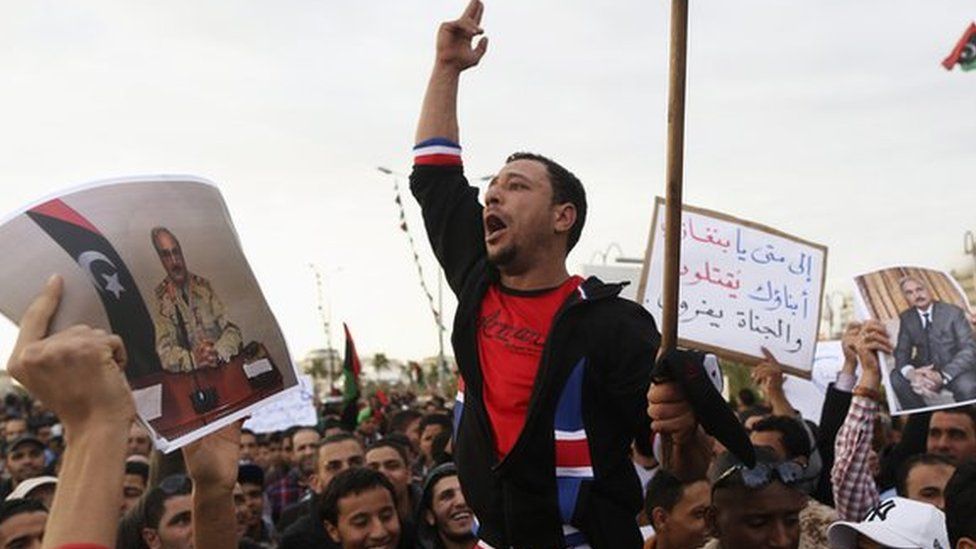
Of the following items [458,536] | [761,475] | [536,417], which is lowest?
[458,536]

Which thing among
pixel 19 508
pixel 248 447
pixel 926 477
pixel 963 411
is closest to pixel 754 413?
pixel 963 411

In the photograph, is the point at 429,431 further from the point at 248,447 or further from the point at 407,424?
the point at 248,447

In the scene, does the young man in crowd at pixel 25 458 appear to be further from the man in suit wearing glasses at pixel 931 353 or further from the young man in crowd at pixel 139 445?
the man in suit wearing glasses at pixel 931 353

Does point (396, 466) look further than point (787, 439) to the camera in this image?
Yes

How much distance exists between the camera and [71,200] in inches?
84.3

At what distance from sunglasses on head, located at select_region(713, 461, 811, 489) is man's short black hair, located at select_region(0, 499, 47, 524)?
9.47ft

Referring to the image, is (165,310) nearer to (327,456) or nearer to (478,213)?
(478,213)

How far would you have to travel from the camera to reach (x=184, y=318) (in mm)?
2342

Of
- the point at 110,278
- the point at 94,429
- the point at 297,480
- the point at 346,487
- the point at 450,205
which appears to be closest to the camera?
the point at 94,429

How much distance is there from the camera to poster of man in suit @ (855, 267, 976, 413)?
5027 millimetres

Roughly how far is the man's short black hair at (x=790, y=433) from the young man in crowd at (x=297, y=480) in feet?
Result: 13.7

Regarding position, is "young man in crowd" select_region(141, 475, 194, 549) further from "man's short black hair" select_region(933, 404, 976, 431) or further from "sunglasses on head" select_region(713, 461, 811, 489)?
"man's short black hair" select_region(933, 404, 976, 431)

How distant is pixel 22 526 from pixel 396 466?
2587mm

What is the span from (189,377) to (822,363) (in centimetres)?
688
